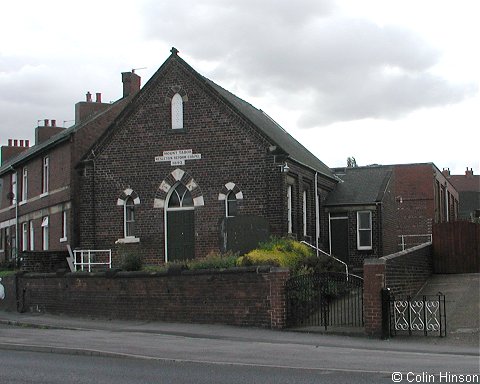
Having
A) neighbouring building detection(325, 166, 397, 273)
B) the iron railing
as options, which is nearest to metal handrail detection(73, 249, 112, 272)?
neighbouring building detection(325, 166, 397, 273)

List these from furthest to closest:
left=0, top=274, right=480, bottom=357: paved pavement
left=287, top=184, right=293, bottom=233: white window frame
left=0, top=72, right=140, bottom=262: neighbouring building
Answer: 1. left=0, top=72, right=140, bottom=262: neighbouring building
2. left=287, top=184, right=293, bottom=233: white window frame
3. left=0, top=274, right=480, bottom=357: paved pavement

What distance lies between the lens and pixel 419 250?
2344cm

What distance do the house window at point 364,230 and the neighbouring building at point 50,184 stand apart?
1277 cm

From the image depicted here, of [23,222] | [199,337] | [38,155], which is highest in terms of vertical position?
[38,155]

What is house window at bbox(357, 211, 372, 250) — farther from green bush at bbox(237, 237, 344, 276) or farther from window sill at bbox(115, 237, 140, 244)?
window sill at bbox(115, 237, 140, 244)

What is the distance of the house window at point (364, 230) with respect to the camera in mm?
32844

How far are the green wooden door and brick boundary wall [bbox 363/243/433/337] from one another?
28.3 ft

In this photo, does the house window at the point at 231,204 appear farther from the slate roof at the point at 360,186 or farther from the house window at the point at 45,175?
the house window at the point at 45,175

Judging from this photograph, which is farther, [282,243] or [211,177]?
[211,177]

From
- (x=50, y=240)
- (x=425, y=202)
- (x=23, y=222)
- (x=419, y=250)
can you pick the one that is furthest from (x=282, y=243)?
(x=425, y=202)

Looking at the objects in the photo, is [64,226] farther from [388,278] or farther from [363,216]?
[388,278]

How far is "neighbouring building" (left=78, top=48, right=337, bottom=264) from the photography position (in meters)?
26.4

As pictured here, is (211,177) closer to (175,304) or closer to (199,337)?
(175,304)

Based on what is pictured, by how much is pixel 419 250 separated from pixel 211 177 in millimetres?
8216
